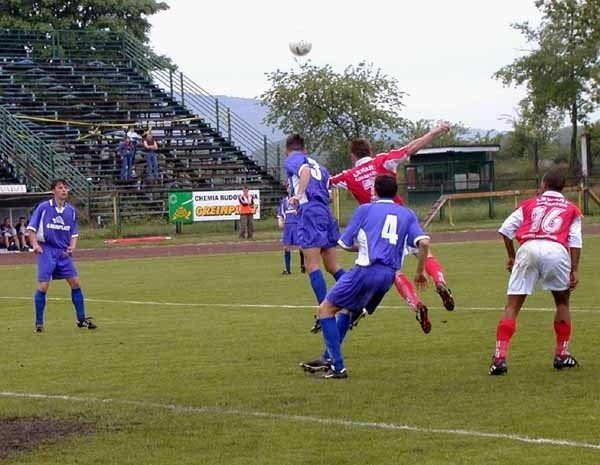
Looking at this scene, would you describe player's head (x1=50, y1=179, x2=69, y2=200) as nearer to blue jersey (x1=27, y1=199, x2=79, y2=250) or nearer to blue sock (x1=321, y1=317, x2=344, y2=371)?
blue jersey (x1=27, y1=199, x2=79, y2=250)

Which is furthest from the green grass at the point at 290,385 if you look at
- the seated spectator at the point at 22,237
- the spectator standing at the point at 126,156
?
the spectator standing at the point at 126,156

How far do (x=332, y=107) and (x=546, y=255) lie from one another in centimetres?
6095

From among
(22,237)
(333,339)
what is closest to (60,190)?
(333,339)

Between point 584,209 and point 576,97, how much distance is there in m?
27.2

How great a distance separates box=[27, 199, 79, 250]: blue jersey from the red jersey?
14.4ft

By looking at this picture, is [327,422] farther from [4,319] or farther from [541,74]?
[541,74]

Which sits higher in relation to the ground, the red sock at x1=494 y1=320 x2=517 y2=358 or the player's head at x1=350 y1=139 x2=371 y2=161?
the player's head at x1=350 y1=139 x2=371 y2=161

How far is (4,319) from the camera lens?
17.5m

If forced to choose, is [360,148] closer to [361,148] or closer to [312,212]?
[361,148]

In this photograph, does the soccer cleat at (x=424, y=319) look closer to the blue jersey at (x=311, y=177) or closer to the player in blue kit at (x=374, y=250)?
the player in blue kit at (x=374, y=250)

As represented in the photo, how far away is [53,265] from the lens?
15570 millimetres

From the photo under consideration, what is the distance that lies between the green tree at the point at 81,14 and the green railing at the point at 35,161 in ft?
50.8

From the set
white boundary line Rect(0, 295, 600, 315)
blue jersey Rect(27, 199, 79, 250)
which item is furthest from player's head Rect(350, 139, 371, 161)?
blue jersey Rect(27, 199, 79, 250)

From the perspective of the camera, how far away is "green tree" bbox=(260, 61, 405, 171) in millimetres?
69938
